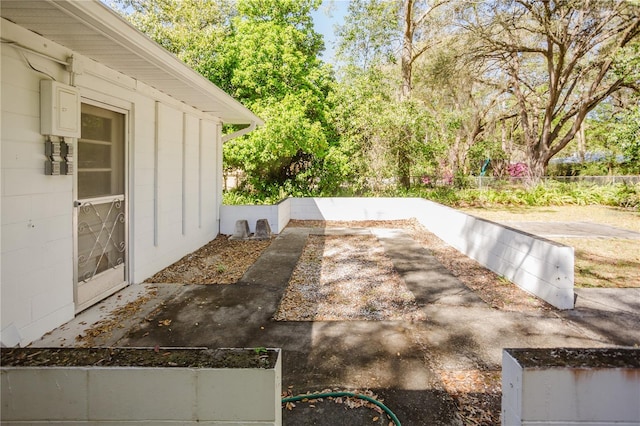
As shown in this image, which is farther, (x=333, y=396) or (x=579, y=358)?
(x=333, y=396)

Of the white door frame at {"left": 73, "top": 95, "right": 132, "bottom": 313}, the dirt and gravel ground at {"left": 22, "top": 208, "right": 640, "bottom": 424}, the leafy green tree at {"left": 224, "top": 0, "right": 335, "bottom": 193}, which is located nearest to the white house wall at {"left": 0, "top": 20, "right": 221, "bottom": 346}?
the white door frame at {"left": 73, "top": 95, "right": 132, "bottom": 313}

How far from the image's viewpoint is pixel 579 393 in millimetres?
1544

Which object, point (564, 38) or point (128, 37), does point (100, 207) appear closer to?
point (128, 37)

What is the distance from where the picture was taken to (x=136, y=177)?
16.2ft

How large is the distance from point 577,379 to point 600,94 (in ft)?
58.3

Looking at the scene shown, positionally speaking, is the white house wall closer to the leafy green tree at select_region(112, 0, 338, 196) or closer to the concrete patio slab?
the concrete patio slab

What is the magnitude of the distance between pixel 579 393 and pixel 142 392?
1756 mm

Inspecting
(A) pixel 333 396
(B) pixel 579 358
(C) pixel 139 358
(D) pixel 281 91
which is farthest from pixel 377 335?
(D) pixel 281 91

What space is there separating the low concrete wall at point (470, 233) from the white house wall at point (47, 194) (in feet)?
11.7

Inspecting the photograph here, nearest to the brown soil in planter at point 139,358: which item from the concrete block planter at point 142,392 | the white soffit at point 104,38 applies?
the concrete block planter at point 142,392

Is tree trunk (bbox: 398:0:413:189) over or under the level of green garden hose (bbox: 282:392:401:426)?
over

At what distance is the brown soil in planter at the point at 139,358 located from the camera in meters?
1.51

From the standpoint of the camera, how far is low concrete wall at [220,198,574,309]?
14.1 feet

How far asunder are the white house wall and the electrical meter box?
0.17 feet
